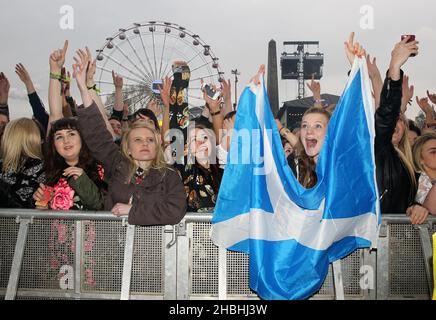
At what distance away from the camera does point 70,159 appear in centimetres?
414

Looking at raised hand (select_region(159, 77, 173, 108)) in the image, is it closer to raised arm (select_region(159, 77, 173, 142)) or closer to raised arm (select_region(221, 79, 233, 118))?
raised arm (select_region(159, 77, 173, 142))

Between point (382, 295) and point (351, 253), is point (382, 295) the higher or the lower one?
the lower one

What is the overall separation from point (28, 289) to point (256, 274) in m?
1.56

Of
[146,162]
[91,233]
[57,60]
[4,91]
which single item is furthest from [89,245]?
[4,91]


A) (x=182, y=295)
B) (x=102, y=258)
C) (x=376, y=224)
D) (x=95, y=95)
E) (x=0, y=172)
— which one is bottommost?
(x=182, y=295)

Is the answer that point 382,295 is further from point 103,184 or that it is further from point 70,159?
point 70,159

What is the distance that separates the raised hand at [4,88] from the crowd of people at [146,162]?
4.71ft

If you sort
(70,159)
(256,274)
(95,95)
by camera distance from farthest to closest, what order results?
(95,95) → (70,159) → (256,274)

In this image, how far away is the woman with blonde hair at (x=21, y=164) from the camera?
4.11m

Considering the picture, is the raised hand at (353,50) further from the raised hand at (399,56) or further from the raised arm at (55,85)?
the raised arm at (55,85)

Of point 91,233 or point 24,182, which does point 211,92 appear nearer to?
point 24,182

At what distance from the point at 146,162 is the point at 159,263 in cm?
86

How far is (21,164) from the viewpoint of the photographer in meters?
4.23

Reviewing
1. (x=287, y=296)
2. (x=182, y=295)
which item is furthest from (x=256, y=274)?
(x=182, y=295)
